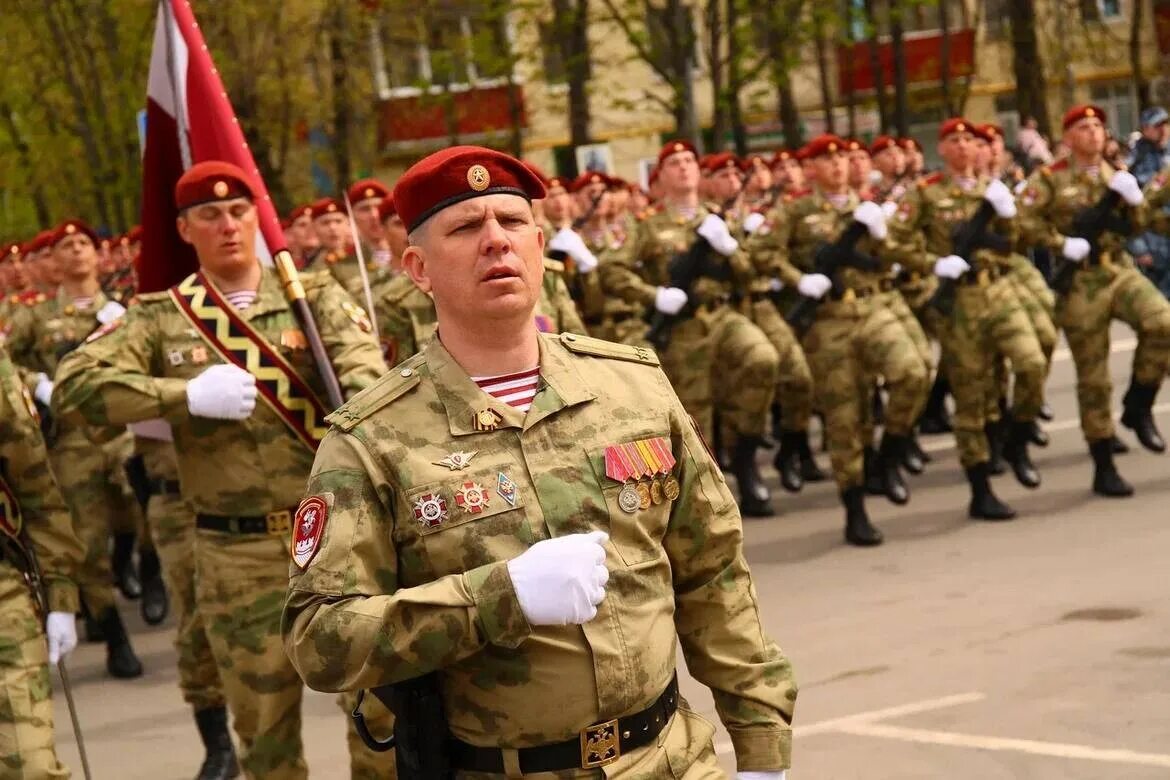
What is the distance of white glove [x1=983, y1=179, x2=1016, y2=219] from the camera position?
11484mm

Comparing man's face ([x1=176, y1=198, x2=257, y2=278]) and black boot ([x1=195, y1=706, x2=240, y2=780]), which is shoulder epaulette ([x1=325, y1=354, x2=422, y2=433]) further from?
black boot ([x1=195, y1=706, x2=240, y2=780])

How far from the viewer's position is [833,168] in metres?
12.4

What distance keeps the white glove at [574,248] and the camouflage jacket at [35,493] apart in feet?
22.9

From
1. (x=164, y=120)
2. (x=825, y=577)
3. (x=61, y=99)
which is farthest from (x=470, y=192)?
(x=61, y=99)

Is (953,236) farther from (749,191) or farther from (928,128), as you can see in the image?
(928,128)

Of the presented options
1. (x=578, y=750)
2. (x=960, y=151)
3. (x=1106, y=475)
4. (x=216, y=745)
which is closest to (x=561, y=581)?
(x=578, y=750)

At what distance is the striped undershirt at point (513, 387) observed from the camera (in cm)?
358

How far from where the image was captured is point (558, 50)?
26859mm

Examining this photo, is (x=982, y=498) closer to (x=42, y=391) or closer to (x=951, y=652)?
(x=951, y=652)

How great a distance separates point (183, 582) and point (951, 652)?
309cm

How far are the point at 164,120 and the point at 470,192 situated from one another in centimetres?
416

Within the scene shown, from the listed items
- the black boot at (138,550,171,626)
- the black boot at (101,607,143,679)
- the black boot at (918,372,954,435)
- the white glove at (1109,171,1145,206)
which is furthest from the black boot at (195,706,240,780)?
the black boot at (918,372,954,435)

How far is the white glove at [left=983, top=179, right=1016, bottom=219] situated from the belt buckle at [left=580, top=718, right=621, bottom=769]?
27.8ft

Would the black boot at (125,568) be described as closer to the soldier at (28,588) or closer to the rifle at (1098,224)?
the rifle at (1098,224)
